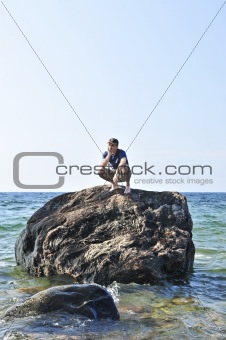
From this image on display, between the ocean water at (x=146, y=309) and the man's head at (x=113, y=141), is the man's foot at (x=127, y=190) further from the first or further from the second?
the ocean water at (x=146, y=309)

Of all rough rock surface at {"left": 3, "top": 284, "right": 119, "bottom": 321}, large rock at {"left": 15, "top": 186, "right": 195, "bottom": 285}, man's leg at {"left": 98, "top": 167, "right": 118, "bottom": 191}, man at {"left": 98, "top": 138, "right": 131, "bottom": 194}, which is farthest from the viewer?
man's leg at {"left": 98, "top": 167, "right": 118, "bottom": 191}

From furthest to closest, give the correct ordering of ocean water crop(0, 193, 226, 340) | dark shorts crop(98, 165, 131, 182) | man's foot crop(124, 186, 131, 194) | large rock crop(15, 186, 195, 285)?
dark shorts crop(98, 165, 131, 182)
man's foot crop(124, 186, 131, 194)
large rock crop(15, 186, 195, 285)
ocean water crop(0, 193, 226, 340)

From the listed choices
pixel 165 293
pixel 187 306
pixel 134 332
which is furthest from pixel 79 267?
pixel 134 332

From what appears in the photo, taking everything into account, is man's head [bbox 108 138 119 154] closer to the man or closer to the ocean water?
the man

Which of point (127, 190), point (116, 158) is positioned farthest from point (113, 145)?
point (127, 190)

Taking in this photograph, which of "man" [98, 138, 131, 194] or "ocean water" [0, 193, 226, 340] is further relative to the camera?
"man" [98, 138, 131, 194]

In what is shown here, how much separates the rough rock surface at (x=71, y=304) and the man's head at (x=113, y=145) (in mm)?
5031

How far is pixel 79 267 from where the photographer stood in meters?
9.45

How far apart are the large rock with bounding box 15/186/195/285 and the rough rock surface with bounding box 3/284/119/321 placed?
6.30ft

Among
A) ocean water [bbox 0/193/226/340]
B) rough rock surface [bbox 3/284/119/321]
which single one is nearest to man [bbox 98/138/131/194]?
ocean water [bbox 0/193/226/340]

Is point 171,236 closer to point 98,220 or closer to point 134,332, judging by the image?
point 98,220

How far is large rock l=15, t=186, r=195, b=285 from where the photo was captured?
30.4ft

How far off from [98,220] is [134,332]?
158 inches

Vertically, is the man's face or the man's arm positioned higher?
the man's face
